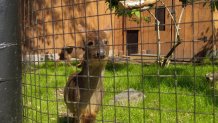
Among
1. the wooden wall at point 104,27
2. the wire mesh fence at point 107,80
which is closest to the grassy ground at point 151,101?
the wire mesh fence at point 107,80

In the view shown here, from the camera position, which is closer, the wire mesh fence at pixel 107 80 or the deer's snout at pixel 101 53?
the wire mesh fence at pixel 107 80

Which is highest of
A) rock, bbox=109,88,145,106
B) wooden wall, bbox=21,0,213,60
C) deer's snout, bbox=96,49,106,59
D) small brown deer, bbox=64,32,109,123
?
wooden wall, bbox=21,0,213,60

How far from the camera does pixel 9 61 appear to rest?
242cm

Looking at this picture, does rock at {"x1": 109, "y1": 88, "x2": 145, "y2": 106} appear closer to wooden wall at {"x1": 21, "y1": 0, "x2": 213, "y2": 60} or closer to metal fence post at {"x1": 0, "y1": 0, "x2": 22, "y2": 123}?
wooden wall at {"x1": 21, "y1": 0, "x2": 213, "y2": 60}

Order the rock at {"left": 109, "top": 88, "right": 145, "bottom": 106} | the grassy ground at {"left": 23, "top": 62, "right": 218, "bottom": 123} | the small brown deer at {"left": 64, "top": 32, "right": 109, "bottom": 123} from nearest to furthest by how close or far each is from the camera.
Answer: the small brown deer at {"left": 64, "top": 32, "right": 109, "bottom": 123}, the grassy ground at {"left": 23, "top": 62, "right": 218, "bottom": 123}, the rock at {"left": 109, "top": 88, "right": 145, "bottom": 106}

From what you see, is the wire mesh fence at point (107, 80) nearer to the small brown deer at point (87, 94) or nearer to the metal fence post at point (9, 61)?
the small brown deer at point (87, 94)

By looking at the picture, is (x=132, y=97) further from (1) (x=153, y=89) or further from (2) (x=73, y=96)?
(2) (x=73, y=96)

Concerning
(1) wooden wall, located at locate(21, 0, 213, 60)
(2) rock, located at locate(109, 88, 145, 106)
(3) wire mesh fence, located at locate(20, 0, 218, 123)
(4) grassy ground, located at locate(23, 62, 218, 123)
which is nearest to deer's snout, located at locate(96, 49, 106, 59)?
(3) wire mesh fence, located at locate(20, 0, 218, 123)

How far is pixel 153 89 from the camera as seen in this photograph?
20.5 ft

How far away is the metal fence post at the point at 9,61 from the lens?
2.40 metres

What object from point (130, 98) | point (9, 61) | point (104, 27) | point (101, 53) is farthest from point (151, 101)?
point (9, 61)

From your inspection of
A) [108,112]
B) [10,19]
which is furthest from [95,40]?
[10,19]

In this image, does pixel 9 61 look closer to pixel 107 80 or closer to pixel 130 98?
pixel 130 98

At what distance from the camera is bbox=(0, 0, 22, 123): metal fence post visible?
7.86 feet
